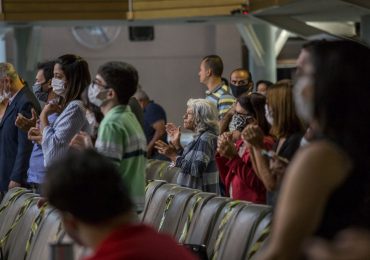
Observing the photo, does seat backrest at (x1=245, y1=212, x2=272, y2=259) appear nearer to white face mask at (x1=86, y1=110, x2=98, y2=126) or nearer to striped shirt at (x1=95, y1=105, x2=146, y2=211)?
striped shirt at (x1=95, y1=105, x2=146, y2=211)

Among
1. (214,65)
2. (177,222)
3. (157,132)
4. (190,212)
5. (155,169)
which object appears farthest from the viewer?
(157,132)

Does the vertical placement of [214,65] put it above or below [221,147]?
above

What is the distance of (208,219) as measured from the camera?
21.1 ft

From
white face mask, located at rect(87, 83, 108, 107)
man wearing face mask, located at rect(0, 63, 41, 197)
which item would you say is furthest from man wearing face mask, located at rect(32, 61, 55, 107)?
white face mask, located at rect(87, 83, 108, 107)

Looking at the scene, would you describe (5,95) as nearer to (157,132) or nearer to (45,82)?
(45,82)

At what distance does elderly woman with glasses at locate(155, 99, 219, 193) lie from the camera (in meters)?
8.70

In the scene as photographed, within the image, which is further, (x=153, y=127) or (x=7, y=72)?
(x=153, y=127)

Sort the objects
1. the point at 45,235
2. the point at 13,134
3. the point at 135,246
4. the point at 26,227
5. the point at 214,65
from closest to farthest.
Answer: the point at 135,246 → the point at 45,235 → the point at 26,227 → the point at 13,134 → the point at 214,65

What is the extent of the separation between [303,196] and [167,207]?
445cm

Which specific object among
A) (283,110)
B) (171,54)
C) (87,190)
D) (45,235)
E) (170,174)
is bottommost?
(171,54)

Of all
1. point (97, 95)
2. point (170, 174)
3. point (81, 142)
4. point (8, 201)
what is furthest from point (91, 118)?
point (170, 174)

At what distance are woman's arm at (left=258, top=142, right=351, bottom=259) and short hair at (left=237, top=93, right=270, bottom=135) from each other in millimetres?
4906

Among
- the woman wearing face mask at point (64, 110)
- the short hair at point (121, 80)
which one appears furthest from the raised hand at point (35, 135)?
the short hair at point (121, 80)

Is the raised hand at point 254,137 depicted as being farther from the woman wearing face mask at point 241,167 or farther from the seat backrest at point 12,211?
the seat backrest at point 12,211
